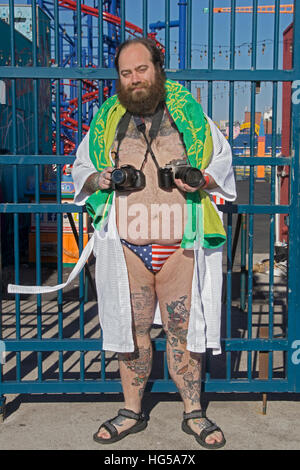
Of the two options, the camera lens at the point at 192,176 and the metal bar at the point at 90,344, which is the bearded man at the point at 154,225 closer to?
the camera lens at the point at 192,176

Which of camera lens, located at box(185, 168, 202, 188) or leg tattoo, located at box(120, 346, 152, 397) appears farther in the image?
leg tattoo, located at box(120, 346, 152, 397)

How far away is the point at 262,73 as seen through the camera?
10.9 ft

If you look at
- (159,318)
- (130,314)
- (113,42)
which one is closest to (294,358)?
(159,318)

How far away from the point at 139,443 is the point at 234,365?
1.51 metres

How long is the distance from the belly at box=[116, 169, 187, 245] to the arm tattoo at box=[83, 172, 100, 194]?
13 centimetres

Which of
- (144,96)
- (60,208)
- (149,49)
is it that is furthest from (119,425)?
(149,49)

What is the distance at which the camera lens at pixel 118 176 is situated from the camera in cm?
282

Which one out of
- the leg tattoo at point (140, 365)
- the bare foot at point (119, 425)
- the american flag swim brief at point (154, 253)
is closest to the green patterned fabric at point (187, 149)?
the american flag swim brief at point (154, 253)

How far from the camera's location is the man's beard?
2.97 m

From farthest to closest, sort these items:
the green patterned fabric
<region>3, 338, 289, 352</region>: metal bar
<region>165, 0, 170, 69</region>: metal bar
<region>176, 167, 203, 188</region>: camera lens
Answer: <region>3, 338, 289, 352</region>: metal bar, <region>165, 0, 170, 69</region>: metal bar, the green patterned fabric, <region>176, 167, 203, 188</region>: camera lens

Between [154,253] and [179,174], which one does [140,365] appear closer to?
[154,253]

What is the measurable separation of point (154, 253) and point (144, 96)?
2.72ft

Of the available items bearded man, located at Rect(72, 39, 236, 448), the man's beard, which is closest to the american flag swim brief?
bearded man, located at Rect(72, 39, 236, 448)

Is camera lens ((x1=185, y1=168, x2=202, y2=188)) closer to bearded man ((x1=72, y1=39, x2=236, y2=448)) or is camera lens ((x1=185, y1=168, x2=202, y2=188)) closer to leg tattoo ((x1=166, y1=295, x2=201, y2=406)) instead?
bearded man ((x1=72, y1=39, x2=236, y2=448))
